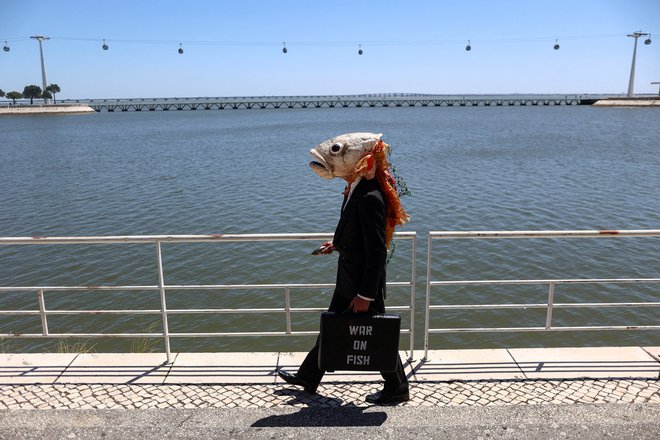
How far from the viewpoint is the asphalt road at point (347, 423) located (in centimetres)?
372

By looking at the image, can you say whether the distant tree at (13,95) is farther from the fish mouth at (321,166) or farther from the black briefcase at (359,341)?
the black briefcase at (359,341)

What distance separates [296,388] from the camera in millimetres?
4453

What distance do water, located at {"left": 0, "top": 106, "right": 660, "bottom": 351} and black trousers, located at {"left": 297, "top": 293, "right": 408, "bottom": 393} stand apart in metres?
4.79

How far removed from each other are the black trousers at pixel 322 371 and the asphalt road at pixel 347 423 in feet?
0.59

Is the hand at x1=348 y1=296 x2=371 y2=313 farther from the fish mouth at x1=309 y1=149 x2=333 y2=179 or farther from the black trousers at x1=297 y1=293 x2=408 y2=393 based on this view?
the fish mouth at x1=309 y1=149 x2=333 y2=179

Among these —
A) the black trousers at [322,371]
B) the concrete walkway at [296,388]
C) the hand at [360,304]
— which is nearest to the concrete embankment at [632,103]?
the concrete walkway at [296,388]

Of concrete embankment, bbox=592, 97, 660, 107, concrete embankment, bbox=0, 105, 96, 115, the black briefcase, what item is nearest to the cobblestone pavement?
the black briefcase

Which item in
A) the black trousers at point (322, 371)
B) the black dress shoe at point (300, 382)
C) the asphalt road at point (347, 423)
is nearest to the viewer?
the asphalt road at point (347, 423)

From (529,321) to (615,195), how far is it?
552 inches

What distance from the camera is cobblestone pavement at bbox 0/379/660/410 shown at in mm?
4195

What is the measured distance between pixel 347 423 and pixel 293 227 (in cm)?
1338

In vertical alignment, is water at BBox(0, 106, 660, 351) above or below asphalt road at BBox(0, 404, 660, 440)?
below

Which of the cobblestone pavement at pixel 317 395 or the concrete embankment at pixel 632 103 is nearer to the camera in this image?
the cobblestone pavement at pixel 317 395

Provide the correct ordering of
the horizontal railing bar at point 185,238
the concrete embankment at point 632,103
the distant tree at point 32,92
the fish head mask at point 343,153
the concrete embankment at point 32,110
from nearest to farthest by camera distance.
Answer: the fish head mask at point 343,153 → the horizontal railing bar at point 185,238 → the concrete embankment at point 632,103 → the concrete embankment at point 32,110 → the distant tree at point 32,92
